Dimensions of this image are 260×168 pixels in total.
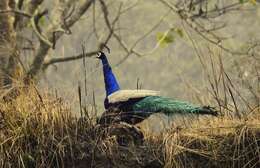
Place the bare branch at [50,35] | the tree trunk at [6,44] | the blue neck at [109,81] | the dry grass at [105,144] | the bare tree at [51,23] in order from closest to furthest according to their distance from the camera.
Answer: the dry grass at [105,144] < the blue neck at [109,81] < the tree trunk at [6,44] < the bare tree at [51,23] < the bare branch at [50,35]

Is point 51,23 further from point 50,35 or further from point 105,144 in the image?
point 105,144

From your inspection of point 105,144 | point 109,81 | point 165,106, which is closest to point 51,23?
point 109,81

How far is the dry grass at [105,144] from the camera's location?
5.02m

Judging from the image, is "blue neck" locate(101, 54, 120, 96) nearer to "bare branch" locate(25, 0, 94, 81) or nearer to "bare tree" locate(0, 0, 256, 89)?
"bare tree" locate(0, 0, 256, 89)

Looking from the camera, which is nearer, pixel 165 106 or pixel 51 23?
pixel 165 106

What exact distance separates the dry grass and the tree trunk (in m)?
1.36

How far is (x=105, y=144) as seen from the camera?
5.14 m

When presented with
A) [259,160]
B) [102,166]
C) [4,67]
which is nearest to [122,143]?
[102,166]

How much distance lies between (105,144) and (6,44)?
2.41 meters

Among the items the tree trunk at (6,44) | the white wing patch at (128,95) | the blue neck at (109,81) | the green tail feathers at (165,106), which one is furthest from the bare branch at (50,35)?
the green tail feathers at (165,106)

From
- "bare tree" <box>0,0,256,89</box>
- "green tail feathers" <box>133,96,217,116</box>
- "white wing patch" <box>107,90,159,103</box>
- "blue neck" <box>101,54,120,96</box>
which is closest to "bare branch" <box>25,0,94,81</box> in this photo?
"bare tree" <box>0,0,256,89</box>

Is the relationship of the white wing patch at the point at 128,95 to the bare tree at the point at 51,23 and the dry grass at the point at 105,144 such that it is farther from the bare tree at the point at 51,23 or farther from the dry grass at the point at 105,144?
the bare tree at the point at 51,23

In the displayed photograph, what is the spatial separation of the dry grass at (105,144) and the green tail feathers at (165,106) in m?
0.15

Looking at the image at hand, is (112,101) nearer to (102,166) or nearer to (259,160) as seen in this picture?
(102,166)
